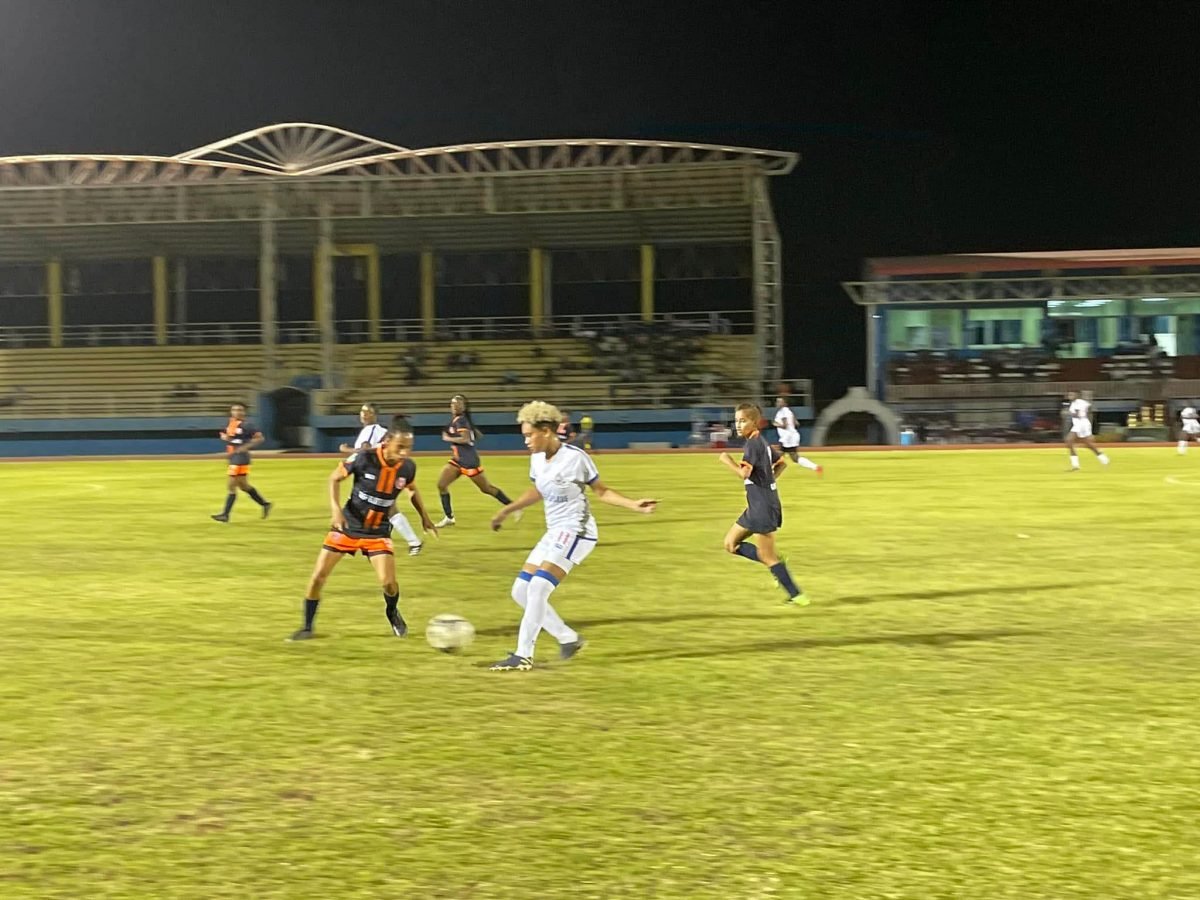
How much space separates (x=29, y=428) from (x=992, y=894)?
53547mm

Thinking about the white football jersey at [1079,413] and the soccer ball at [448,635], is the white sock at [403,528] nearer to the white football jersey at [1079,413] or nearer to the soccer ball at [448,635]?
the soccer ball at [448,635]

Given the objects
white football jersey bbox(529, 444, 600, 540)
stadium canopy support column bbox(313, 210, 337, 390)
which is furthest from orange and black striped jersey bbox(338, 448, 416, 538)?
stadium canopy support column bbox(313, 210, 337, 390)

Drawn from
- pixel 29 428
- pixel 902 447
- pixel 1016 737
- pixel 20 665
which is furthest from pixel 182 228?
pixel 1016 737

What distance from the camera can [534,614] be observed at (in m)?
8.30

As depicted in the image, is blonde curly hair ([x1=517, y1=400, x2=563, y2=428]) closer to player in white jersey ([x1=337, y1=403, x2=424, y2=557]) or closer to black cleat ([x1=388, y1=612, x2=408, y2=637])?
black cleat ([x1=388, y1=612, x2=408, y2=637])

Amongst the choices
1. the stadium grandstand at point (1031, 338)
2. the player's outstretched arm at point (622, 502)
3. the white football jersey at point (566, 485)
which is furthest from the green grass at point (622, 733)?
the stadium grandstand at point (1031, 338)

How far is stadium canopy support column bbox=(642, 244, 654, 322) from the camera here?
2314 inches

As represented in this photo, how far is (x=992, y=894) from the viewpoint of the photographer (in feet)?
14.9

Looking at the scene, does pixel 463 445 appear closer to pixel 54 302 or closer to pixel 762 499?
pixel 762 499

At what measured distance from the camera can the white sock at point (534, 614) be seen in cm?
824

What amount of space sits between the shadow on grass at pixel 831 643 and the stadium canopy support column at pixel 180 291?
57511 mm

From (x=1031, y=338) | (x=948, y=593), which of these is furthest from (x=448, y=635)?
(x=1031, y=338)

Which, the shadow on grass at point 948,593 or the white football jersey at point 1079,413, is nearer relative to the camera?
the shadow on grass at point 948,593

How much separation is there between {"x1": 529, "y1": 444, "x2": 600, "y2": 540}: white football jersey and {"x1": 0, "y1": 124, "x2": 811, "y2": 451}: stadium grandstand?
4188cm
